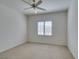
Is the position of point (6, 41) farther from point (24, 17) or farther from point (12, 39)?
point (24, 17)

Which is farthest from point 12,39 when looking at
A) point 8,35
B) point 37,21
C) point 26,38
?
point 37,21

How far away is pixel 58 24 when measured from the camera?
231 inches

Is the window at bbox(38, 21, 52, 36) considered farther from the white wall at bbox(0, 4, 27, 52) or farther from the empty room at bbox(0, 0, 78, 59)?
the white wall at bbox(0, 4, 27, 52)

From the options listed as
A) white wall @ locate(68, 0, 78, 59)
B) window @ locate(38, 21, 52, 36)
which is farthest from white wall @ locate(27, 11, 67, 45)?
white wall @ locate(68, 0, 78, 59)

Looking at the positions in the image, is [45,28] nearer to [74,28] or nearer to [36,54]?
[36,54]

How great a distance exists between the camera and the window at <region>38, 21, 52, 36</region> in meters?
6.24

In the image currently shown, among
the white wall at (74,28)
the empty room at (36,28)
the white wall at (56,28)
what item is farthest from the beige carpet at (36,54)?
the white wall at (56,28)

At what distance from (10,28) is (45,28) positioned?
9.30ft

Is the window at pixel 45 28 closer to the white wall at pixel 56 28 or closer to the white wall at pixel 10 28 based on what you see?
the white wall at pixel 56 28

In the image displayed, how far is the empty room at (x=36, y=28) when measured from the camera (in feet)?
13.7

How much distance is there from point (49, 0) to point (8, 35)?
3.08 metres

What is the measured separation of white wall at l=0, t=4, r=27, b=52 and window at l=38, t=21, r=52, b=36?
159 centimetres

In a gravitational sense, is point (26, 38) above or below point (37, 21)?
below

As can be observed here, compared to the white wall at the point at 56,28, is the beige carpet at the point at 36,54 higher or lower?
lower
